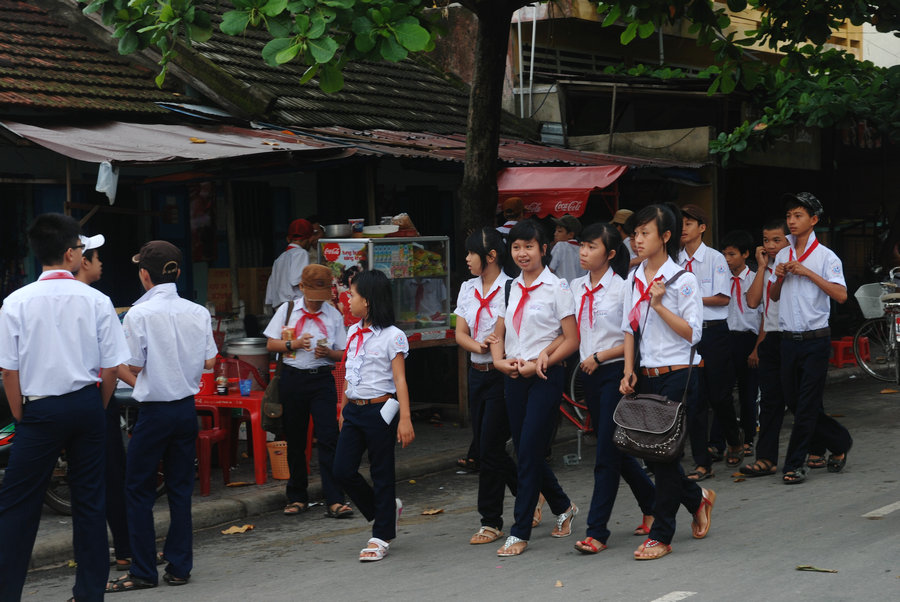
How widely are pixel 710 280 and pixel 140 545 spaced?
457 cm

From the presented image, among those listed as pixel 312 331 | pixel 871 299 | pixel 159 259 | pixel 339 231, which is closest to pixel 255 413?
pixel 312 331

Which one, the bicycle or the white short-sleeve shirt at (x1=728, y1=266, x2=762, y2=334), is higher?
the white short-sleeve shirt at (x1=728, y1=266, x2=762, y2=334)

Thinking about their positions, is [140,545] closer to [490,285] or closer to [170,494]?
[170,494]

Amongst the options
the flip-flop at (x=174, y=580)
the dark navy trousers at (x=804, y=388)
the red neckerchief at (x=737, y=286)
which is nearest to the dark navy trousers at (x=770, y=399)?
the dark navy trousers at (x=804, y=388)

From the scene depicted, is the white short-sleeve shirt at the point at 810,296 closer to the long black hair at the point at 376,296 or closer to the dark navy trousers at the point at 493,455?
the dark navy trousers at the point at 493,455

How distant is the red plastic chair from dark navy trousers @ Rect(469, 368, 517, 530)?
2.49 m

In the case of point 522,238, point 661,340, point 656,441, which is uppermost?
point 522,238

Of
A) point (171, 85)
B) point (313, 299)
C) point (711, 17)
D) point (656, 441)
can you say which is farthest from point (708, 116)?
point (656, 441)

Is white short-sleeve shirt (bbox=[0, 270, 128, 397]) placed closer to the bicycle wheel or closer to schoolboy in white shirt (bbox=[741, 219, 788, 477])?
schoolboy in white shirt (bbox=[741, 219, 788, 477])

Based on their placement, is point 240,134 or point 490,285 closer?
point 490,285

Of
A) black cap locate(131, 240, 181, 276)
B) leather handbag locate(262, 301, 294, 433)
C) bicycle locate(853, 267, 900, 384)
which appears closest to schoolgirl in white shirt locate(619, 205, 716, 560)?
black cap locate(131, 240, 181, 276)

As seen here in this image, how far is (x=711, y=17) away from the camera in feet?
36.8

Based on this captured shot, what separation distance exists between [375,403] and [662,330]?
173 centimetres

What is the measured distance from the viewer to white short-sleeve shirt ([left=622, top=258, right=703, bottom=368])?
6.08m
